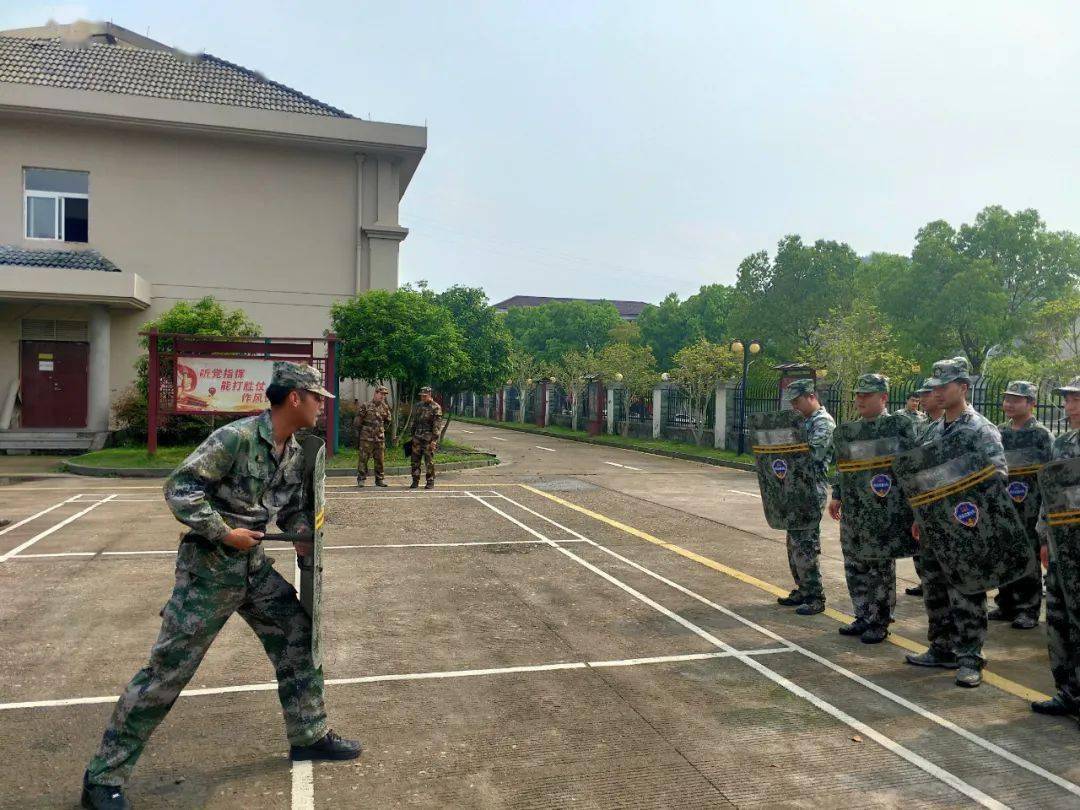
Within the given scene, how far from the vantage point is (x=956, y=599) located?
5.32 metres

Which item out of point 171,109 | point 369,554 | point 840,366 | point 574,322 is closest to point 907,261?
point 574,322

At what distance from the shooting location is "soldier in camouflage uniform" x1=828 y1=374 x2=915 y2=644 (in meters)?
6.05

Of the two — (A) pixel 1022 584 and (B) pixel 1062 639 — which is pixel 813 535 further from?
(B) pixel 1062 639

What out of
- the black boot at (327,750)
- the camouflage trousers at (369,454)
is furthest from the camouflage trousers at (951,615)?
the camouflage trousers at (369,454)

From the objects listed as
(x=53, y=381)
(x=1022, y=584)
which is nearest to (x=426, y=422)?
(x=1022, y=584)

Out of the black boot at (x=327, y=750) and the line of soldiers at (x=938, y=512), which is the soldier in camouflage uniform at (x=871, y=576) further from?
the black boot at (x=327, y=750)

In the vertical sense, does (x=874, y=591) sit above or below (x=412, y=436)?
below

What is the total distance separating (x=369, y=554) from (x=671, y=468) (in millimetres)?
12944

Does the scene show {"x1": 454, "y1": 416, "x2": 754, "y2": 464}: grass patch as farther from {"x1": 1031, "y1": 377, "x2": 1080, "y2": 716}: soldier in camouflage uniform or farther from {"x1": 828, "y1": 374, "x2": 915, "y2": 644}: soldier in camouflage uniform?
{"x1": 1031, "y1": 377, "x2": 1080, "y2": 716}: soldier in camouflage uniform

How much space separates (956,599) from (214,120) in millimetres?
21822

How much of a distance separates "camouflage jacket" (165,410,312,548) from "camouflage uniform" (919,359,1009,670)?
157 inches

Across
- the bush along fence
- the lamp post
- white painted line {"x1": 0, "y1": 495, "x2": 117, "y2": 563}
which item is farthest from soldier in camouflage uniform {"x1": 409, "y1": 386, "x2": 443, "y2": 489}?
the lamp post

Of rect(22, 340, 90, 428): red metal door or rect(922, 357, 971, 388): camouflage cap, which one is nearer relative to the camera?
rect(922, 357, 971, 388): camouflage cap

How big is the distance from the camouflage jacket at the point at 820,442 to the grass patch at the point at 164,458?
11.7 m
